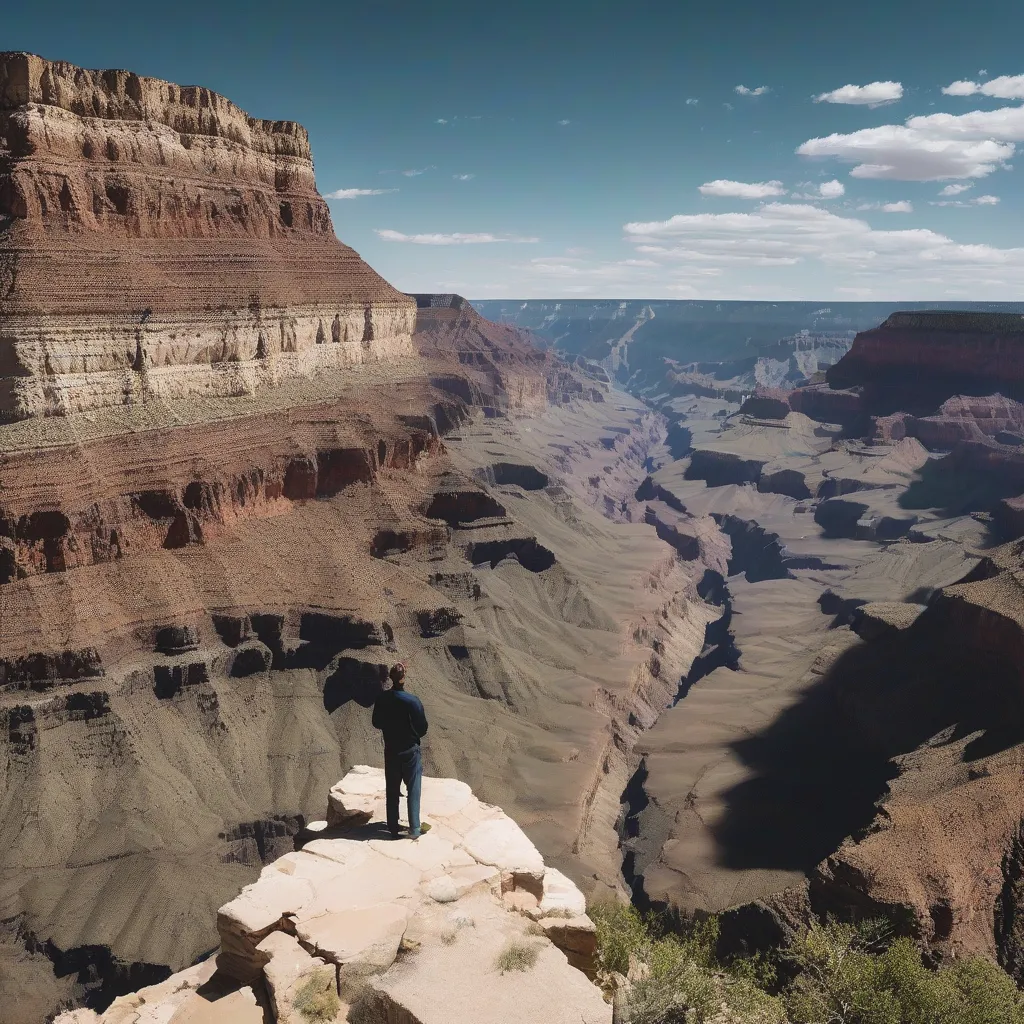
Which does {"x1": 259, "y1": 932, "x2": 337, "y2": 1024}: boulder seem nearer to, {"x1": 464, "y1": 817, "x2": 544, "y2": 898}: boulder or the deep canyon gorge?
{"x1": 464, "y1": 817, "x2": 544, "y2": 898}: boulder

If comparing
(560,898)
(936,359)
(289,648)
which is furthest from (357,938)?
(936,359)

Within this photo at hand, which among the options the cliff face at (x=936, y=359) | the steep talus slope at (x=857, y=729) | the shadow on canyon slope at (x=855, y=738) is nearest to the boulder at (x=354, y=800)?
the steep talus slope at (x=857, y=729)

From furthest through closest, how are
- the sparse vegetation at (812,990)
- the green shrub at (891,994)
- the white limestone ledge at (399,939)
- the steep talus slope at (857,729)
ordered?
the steep talus slope at (857,729) → the green shrub at (891,994) → the sparse vegetation at (812,990) → the white limestone ledge at (399,939)

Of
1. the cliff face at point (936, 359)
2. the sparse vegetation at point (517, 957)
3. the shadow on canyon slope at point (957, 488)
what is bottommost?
the shadow on canyon slope at point (957, 488)

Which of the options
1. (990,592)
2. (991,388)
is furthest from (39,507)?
(991,388)

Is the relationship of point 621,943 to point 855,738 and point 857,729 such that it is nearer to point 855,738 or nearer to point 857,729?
point 855,738

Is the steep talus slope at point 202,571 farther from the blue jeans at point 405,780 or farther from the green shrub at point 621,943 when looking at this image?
the green shrub at point 621,943
